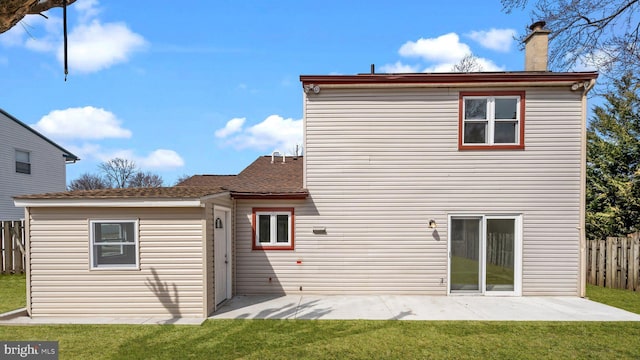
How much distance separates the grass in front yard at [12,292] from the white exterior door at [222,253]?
4.43 meters

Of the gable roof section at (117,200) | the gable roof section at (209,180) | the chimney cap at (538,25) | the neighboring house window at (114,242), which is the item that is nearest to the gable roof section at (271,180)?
the gable roof section at (209,180)

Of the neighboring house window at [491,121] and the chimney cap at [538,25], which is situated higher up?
the chimney cap at [538,25]

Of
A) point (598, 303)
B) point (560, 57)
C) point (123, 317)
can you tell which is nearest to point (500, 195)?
point (598, 303)

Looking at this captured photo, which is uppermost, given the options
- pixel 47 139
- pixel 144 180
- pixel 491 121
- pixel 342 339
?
pixel 47 139

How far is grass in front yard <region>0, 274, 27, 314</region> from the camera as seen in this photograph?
7.60m

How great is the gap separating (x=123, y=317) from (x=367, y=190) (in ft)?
20.4

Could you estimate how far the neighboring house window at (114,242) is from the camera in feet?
22.7

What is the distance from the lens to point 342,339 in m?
5.69

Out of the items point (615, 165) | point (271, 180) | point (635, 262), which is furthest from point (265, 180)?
point (615, 165)

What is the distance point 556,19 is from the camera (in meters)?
9.24

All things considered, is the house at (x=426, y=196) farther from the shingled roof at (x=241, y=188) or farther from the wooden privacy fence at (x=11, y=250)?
the wooden privacy fence at (x=11, y=250)

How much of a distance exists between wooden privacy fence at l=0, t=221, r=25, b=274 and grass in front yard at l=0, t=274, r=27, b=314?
289 mm

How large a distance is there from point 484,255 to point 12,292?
1252 cm

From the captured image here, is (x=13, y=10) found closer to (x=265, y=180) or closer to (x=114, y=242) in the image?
(x=114, y=242)
